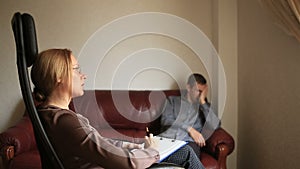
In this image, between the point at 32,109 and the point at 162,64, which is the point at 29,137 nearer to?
the point at 162,64

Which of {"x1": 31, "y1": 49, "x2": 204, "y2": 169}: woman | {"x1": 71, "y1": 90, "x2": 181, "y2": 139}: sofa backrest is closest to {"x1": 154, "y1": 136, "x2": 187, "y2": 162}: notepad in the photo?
{"x1": 31, "y1": 49, "x2": 204, "y2": 169}: woman

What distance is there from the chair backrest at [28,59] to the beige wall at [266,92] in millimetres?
1517

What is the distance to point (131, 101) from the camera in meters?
2.80

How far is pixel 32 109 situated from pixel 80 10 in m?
2.12

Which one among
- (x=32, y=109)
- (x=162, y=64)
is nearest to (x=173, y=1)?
(x=162, y=64)

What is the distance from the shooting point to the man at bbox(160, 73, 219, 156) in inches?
94.5

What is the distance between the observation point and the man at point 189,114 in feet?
7.88

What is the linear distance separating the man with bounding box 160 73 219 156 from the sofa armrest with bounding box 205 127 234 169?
64 mm

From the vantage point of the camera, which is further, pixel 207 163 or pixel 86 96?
pixel 86 96

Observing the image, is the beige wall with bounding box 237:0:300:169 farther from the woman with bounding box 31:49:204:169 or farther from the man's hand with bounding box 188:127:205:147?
the woman with bounding box 31:49:204:169

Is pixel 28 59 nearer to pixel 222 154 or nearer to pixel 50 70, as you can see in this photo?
pixel 50 70

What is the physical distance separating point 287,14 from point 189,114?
1.09 metres

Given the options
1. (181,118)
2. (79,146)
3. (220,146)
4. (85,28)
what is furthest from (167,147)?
(85,28)

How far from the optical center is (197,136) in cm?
238
